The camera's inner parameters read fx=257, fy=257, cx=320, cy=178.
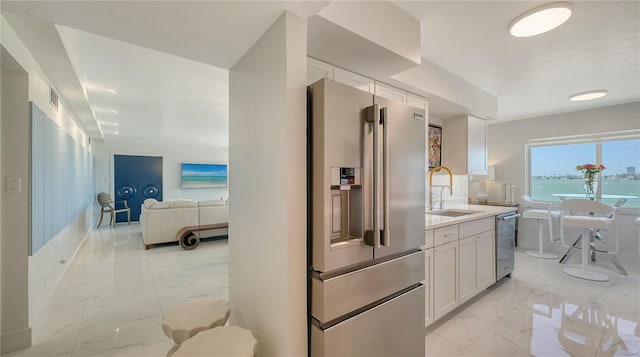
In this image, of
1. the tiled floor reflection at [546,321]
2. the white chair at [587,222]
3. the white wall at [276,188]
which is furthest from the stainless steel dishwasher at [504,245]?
the white wall at [276,188]

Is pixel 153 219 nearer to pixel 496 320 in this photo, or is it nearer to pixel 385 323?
pixel 385 323

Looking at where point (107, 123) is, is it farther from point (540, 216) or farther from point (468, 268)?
point (540, 216)

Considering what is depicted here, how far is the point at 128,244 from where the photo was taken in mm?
5098

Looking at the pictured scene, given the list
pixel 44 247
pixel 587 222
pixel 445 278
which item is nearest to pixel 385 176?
pixel 445 278

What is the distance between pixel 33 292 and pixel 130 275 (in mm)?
1289

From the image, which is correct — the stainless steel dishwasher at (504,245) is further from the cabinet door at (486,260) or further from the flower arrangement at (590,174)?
the flower arrangement at (590,174)

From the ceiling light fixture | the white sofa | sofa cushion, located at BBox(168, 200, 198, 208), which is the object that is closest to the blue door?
the ceiling light fixture

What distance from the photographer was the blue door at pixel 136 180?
304 inches

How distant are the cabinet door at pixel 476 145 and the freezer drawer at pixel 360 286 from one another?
2327 mm

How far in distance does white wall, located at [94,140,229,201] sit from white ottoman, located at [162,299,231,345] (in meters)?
6.93

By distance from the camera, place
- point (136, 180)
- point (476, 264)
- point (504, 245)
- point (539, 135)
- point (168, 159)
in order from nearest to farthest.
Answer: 1. point (476, 264)
2. point (504, 245)
3. point (539, 135)
4. point (136, 180)
5. point (168, 159)

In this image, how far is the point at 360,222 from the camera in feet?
4.73

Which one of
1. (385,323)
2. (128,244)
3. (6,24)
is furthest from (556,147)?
(128,244)

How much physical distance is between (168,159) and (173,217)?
440 centimetres
